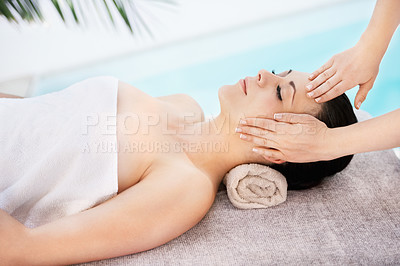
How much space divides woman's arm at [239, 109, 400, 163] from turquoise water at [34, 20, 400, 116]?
1.66 m

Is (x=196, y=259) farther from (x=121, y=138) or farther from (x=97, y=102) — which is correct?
(x=97, y=102)

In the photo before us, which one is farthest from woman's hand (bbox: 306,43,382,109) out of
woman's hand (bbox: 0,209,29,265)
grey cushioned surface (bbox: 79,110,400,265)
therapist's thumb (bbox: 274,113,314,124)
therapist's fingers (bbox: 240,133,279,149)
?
woman's hand (bbox: 0,209,29,265)

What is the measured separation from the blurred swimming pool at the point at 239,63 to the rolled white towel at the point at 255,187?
5.10 feet

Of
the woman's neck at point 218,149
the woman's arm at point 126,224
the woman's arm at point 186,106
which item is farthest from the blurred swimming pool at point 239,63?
the woman's arm at point 126,224

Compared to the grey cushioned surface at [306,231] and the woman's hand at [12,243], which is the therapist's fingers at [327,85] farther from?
the woman's hand at [12,243]

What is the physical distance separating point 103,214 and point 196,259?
34 centimetres

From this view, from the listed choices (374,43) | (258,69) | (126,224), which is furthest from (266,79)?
(258,69)

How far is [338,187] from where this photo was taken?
170 centimetres

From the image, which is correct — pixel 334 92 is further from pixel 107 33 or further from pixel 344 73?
pixel 107 33

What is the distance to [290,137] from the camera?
1412 millimetres

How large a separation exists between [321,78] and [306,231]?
1.89ft

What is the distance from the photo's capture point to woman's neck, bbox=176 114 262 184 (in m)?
1.66

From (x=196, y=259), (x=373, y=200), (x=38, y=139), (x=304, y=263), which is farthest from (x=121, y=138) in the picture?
(x=373, y=200)

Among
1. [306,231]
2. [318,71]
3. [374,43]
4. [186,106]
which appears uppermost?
[374,43]
